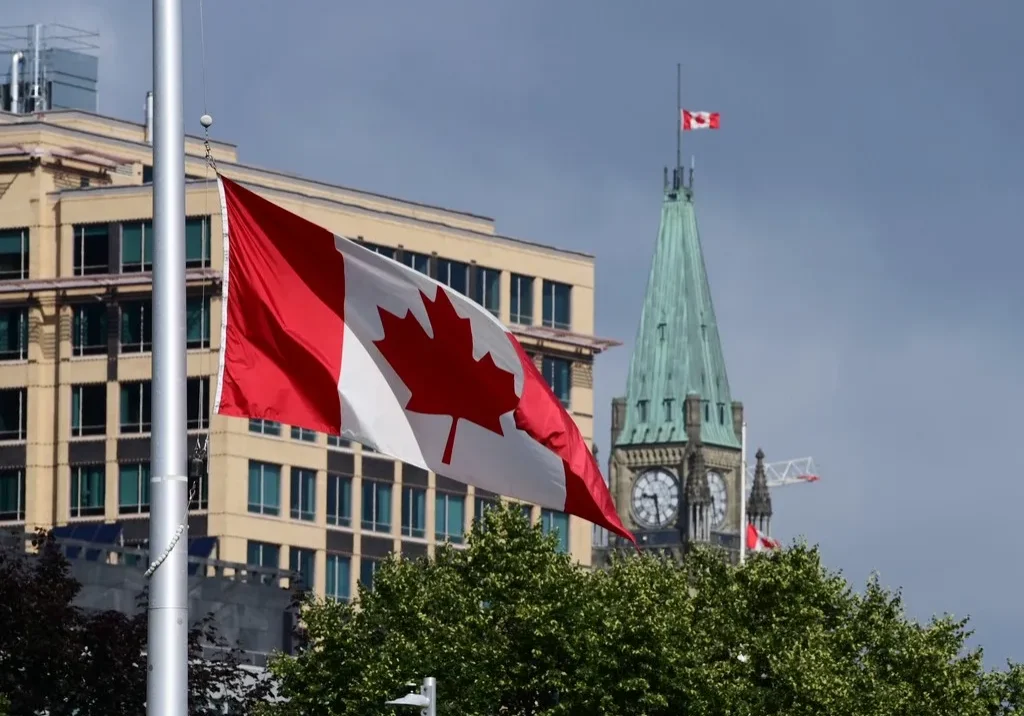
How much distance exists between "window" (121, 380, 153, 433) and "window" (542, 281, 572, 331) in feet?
69.3

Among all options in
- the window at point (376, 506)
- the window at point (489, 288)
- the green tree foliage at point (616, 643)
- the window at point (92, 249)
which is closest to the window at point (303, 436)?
the window at point (376, 506)

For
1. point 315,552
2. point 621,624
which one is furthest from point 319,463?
point 621,624

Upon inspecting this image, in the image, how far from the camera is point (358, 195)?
5059 inches

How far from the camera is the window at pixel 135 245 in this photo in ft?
379

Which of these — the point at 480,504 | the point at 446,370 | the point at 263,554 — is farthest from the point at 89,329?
the point at 446,370

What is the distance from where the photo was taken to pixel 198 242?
115250 millimetres

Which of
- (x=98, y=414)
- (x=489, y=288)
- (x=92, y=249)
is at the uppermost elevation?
(x=489, y=288)

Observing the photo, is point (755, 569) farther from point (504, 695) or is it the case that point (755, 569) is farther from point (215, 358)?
point (215, 358)

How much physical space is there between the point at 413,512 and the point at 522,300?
11.8m

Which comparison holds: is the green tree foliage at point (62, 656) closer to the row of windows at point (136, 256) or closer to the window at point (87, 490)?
the row of windows at point (136, 256)

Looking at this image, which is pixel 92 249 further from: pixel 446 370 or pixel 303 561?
pixel 446 370

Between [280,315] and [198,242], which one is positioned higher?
[198,242]

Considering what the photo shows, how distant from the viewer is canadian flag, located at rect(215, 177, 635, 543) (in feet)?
75.5

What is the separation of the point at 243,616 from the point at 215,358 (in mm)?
21804
